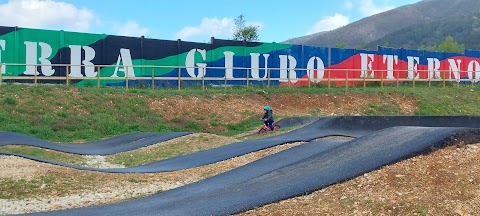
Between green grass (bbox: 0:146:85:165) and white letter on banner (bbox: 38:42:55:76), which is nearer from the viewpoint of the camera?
green grass (bbox: 0:146:85:165)

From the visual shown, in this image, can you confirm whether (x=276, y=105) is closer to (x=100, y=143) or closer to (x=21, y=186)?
(x=100, y=143)

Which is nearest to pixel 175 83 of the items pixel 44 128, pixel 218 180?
pixel 44 128

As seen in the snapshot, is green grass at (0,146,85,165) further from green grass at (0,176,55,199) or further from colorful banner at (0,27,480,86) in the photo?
colorful banner at (0,27,480,86)

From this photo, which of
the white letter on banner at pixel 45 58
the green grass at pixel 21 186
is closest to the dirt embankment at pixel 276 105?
the white letter on banner at pixel 45 58

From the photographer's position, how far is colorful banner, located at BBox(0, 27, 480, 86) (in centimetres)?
3278

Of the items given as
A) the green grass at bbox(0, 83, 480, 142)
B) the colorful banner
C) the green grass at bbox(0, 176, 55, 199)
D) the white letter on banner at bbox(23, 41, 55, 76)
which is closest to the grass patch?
the green grass at bbox(0, 176, 55, 199)

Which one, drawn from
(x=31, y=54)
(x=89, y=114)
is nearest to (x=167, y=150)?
(x=89, y=114)

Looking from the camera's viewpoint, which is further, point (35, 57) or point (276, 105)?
point (35, 57)

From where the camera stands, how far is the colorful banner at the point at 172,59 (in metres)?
32.8

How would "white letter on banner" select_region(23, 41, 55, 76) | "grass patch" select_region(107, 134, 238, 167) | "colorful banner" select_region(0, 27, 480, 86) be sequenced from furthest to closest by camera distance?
"colorful banner" select_region(0, 27, 480, 86) → "white letter on banner" select_region(23, 41, 55, 76) → "grass patch" select_region(107, 134, 238, 167)

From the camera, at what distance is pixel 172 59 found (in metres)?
38.8

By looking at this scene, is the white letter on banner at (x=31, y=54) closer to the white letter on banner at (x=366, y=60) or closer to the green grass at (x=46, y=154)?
the green grass at (x=46, y=154)

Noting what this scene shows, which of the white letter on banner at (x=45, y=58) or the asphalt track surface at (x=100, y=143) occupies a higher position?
the white letter on banner at (x=45, y=58)

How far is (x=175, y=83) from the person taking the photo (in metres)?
36.8
